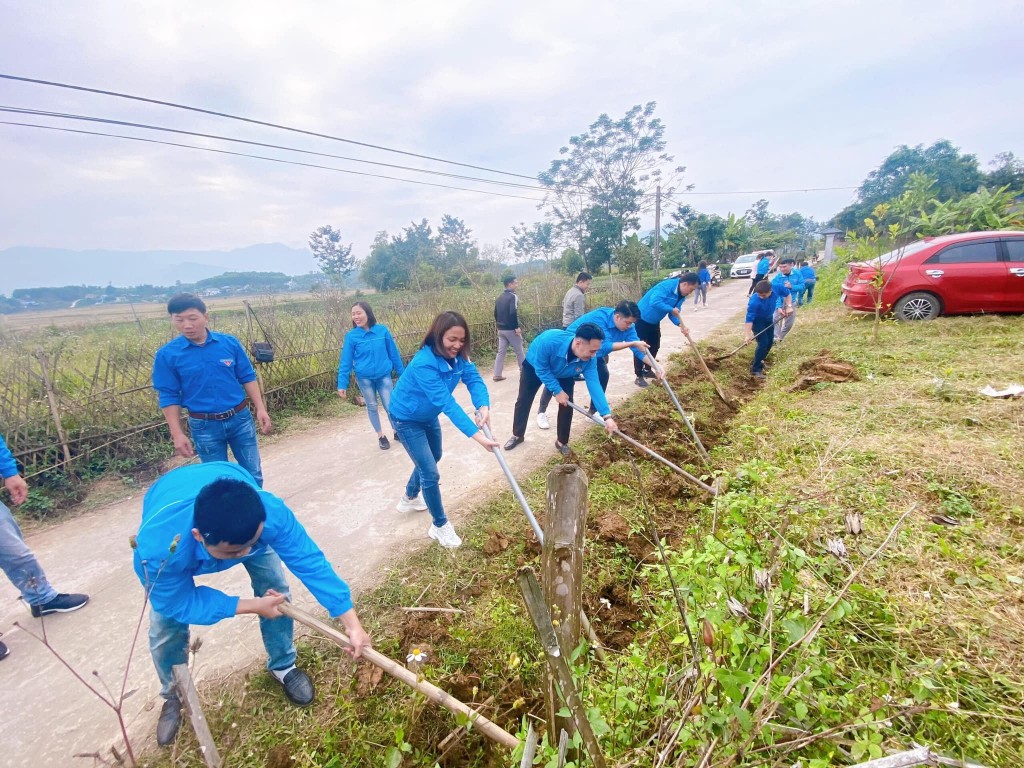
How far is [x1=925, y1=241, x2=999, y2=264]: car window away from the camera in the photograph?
23.3 ft

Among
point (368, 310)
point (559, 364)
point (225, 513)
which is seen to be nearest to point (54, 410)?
point (368, 310)

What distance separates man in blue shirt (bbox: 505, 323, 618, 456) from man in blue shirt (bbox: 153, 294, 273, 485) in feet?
8.08

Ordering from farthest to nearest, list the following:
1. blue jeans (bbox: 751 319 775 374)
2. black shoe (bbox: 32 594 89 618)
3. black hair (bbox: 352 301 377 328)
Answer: blue jeans (bbox: 751 319 775 374) < black hair (bbox: 352 301 377 328) < black shoe (bbox: 32 594 89 618)

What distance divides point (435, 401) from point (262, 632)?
155cm

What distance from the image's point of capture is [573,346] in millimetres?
3846

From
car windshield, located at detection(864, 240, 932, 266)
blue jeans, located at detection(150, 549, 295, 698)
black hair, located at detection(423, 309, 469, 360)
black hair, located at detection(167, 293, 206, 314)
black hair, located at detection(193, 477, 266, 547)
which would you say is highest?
car windshield, located at detection(864, 240, 932, 266)

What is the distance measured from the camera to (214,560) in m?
1.67

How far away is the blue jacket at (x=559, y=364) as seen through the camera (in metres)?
3.94

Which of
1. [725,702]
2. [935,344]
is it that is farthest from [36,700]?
[935,344]

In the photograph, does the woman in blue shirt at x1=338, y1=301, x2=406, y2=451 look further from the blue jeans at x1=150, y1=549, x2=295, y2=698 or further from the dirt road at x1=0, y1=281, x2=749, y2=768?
the blue jeans at x1=150, y1=549, x2=295, y2=698

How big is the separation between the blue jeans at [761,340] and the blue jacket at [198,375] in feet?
22.1

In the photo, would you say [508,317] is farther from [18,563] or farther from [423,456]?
[18,563]

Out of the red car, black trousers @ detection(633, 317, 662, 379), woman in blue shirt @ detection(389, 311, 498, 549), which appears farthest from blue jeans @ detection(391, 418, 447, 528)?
the red car

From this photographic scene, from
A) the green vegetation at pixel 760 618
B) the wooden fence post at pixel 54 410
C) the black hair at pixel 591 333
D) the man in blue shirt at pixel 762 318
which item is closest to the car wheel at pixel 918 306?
the man in blue shirt at pixel 762 318
